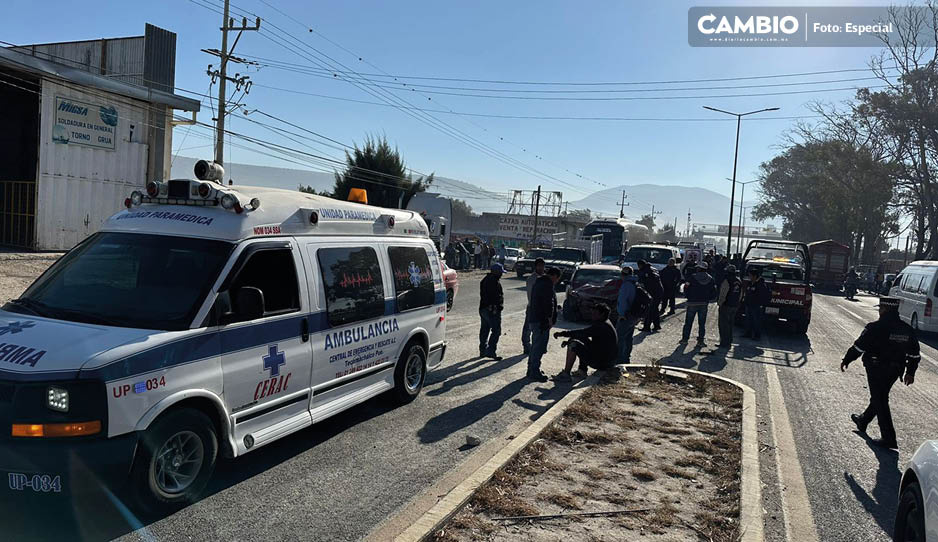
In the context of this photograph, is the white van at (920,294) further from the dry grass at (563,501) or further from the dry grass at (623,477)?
the dry grass at (563,501)

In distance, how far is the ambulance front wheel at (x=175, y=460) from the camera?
14.0 ft

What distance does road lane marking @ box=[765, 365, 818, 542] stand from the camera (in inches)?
190

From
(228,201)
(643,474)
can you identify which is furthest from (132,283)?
(643,474)

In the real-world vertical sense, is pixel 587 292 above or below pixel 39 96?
below

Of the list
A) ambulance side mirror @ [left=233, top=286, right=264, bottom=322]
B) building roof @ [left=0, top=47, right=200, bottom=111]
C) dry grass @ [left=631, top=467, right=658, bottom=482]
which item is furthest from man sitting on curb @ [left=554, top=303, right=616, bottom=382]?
building roof @ [left=0, top=47, right=200, bottom=111]

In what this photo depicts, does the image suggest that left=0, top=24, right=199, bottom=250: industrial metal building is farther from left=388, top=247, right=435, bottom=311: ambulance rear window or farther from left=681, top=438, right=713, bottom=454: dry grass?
left=681, top=438, right=713, bottom=454: dry grass

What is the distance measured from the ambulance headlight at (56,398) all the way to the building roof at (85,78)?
61.8 feet

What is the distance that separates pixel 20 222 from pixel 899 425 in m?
24.3

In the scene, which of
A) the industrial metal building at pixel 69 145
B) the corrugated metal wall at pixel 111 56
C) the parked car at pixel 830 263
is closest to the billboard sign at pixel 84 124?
the industrial metal building at pixel 69 145

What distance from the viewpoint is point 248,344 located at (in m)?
5.06

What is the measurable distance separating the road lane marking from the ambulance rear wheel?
13.2ft

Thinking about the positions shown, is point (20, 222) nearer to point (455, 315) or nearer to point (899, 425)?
point (455, 315)

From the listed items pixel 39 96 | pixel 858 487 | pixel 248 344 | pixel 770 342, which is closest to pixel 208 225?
pixel 248 344

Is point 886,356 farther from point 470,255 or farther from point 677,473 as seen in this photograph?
point 470,255
